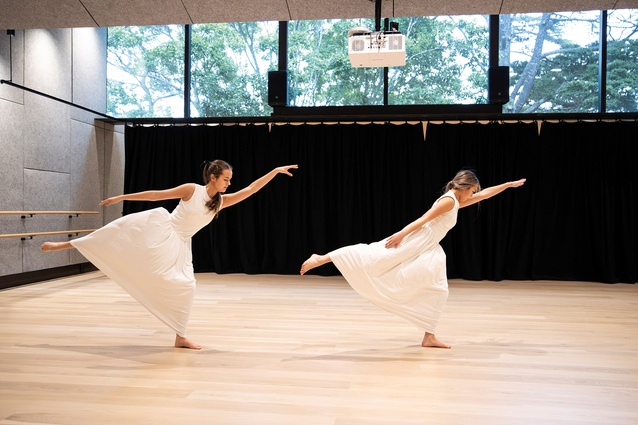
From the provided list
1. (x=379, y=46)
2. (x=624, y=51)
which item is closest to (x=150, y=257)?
(x=379, y=46)

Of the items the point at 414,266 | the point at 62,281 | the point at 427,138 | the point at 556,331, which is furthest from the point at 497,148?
the point at 62,281

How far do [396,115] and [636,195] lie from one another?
3.81 meters

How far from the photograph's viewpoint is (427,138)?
813 centimetres

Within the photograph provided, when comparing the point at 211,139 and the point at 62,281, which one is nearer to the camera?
the point at 62,281

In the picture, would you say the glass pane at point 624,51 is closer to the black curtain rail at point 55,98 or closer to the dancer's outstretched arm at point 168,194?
the dancer's outstretched arm at point 168,194

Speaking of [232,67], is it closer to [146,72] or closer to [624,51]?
[146,72]

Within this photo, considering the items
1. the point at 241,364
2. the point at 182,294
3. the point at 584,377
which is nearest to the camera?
the point at 584,377

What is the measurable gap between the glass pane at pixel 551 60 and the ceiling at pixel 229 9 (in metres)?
2.36

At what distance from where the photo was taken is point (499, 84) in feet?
24.9

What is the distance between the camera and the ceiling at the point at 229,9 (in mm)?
5398

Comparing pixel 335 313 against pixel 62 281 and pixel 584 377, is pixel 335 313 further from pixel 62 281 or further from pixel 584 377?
pixel 62 281

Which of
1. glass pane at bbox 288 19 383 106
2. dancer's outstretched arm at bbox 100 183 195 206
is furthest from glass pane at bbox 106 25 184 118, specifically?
dancer's outstretched arm at bbox 100 183 195 206

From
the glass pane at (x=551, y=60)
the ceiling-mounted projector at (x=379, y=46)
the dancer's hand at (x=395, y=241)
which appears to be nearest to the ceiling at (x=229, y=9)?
the ceiling-mounted projector at (x=379, y=46)

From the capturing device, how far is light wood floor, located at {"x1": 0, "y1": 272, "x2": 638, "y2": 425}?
2.49 meters
